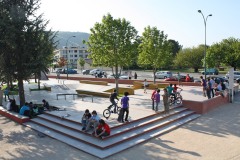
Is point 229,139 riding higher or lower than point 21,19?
lower

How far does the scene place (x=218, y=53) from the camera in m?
52.8

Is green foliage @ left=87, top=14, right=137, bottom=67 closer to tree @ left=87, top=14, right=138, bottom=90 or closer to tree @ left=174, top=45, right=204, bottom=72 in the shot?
tree @ left=87, top=14, right=138, bottom=90

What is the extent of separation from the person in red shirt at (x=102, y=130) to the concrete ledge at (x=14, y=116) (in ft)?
20.7

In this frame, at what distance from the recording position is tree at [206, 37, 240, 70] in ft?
167

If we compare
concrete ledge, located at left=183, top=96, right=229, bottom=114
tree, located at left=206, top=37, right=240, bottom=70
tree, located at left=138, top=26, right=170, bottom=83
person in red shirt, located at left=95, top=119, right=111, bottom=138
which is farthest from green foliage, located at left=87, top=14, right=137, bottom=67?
tree, located at left=206, top=37, right=240, bottom=70

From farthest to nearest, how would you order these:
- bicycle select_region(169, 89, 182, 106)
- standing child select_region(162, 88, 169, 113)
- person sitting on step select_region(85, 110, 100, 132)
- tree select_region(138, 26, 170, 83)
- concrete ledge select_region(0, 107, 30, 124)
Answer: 1. tree select_region(138, 26, 170, 83)
2. bicycle select_region(169, 89, 182, 106)
3. concrete ledge select_region(0, 107, 30, 124)
4. standing child select_region(162, 88, 169, 113)
5. person sitting on step select_region(85, 110, 100, 132)

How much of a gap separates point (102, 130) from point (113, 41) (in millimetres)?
13182

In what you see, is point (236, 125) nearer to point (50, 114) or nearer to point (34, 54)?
point (50, 114)

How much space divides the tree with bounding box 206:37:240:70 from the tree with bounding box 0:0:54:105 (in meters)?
39.6

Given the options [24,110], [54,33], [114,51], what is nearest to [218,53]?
[114,51]

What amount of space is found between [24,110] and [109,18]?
1122 centimetres

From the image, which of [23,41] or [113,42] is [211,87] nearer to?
[113,42]

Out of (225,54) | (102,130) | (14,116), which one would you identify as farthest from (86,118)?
(225,54)

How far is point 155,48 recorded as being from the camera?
29.5 m
